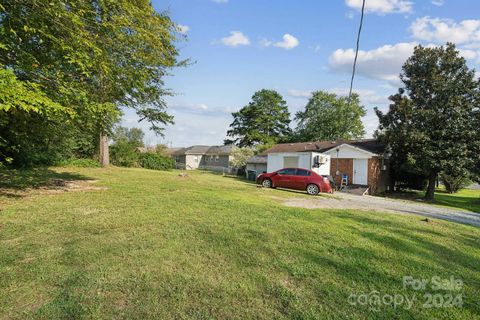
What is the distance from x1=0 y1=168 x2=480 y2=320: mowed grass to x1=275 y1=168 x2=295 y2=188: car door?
9.82m

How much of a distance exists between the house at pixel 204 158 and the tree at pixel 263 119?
17.9ft

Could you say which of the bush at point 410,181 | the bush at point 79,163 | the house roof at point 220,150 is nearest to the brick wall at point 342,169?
the bush at point 410,181

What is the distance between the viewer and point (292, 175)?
17328 mm

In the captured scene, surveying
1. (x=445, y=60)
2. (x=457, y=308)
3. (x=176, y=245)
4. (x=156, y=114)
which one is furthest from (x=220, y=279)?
(x=445, y=60)

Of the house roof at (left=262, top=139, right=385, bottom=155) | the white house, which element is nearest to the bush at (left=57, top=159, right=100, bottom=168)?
the white house

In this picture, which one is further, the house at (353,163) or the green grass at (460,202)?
the house at (353,163)

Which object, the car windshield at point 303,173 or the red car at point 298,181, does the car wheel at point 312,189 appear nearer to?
the red car at point 298,181

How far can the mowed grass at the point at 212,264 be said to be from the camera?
3123 millimetres

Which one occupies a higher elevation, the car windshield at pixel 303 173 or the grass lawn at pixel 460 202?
the car windshield at pixel 303 173

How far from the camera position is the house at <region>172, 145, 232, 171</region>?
1965 inches

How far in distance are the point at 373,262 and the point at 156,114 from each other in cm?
1980

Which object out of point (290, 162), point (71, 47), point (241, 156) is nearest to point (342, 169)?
point (290, 162)

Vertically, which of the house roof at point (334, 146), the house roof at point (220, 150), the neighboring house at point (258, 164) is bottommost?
the neighboring house at point (258, 164)

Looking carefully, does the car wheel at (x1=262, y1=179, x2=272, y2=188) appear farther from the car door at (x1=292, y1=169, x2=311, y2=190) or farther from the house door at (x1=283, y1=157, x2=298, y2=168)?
the house door at (x1=283, y1=157, x2=298, y2=168)
